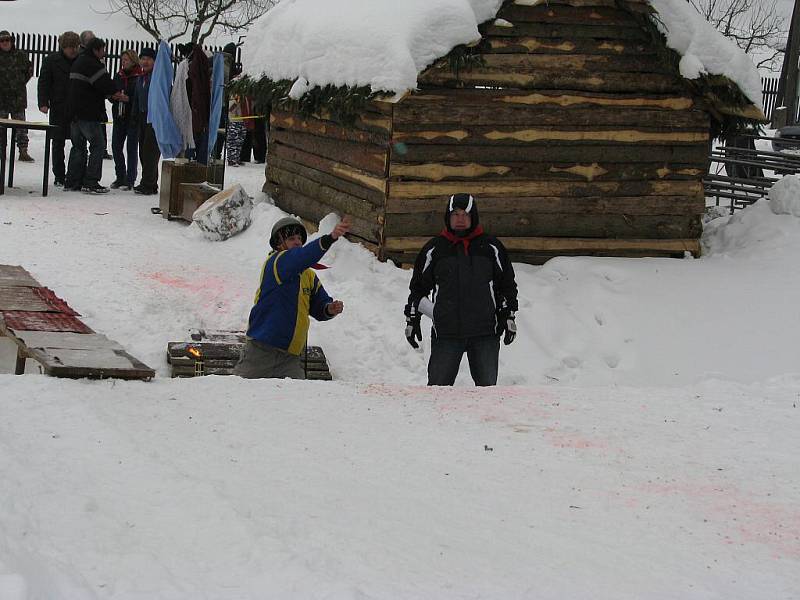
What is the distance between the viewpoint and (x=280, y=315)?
7227 mm

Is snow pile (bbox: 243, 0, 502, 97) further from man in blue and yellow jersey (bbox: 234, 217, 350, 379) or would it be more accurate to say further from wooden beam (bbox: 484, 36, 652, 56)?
man in blue and yellow jersey (bbox: 234, 217, 350, 379)

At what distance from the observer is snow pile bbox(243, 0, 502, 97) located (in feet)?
31.8

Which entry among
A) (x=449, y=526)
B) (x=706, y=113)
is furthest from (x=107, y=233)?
(x=449, y=526)

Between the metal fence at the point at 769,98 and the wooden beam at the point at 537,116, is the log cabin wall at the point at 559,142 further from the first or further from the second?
the metal fence at the point at 769,98

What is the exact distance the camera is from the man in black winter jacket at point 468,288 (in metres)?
7.49

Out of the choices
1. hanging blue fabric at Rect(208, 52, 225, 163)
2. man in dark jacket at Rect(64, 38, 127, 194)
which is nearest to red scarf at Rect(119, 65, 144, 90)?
man in dark jacket at Rect(64, 38, 127, 194)

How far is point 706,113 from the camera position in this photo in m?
11.1

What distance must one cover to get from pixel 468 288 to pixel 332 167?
14.3 ft

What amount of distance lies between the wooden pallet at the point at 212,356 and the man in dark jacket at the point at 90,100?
6478 mm

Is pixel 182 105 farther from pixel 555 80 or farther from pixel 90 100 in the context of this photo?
pixel 555 80

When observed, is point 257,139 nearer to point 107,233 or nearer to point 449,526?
point 107,233

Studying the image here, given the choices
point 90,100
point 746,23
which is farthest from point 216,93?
point 746,23

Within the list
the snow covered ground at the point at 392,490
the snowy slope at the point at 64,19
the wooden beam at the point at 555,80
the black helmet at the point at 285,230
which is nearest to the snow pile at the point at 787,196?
the wooden beam at the point at 555,80

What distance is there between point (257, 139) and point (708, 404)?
14625 millimetres
